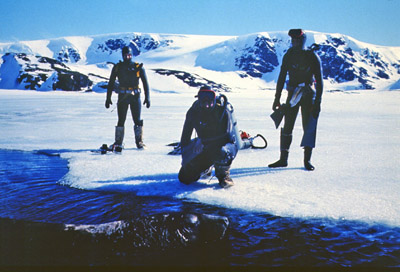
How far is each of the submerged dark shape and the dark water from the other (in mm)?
12

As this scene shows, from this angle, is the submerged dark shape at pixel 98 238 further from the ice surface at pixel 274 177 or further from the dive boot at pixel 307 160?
the dive boot at pixel 307 160

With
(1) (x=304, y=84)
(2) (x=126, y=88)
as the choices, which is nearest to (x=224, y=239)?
(1) (x=304, y=84)

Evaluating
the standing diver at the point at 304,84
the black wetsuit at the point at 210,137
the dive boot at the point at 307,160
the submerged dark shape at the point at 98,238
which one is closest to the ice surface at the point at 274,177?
the dive boot at the point at 307,160

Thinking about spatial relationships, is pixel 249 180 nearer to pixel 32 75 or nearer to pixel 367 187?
pixel 367 187

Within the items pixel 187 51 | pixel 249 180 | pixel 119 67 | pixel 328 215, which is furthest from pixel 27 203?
pixel 187 51

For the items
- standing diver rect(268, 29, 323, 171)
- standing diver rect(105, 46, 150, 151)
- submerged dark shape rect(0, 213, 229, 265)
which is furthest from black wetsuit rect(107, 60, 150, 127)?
submerged dark shape rect(0, 213, 229, 265)

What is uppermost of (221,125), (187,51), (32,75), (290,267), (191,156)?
(187,51)

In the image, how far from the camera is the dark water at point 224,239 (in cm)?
241

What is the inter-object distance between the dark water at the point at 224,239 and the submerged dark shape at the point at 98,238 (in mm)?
12

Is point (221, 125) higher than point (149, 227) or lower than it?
higher

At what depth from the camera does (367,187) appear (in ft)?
13.3

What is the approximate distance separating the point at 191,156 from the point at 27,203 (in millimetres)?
1898

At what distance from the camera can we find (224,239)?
9.14ft

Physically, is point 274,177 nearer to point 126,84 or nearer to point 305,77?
point 305,77
